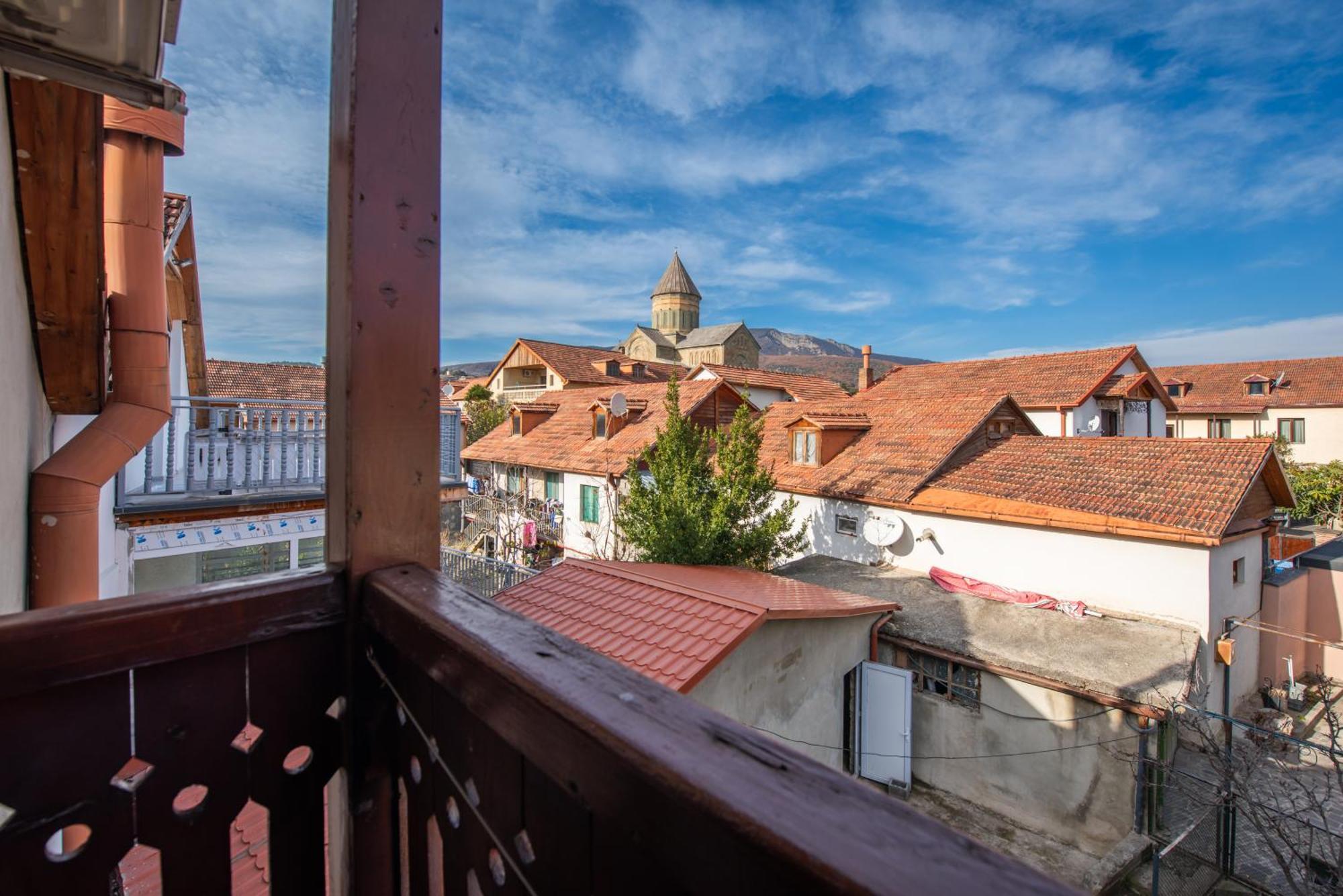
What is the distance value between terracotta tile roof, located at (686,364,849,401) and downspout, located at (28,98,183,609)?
2341 centimetres

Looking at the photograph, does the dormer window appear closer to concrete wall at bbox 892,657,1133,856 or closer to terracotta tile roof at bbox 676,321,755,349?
concrete wall at bbox 892,657,1133,856

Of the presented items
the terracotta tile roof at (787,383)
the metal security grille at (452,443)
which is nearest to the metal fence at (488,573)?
the metal security grille at (452,443)

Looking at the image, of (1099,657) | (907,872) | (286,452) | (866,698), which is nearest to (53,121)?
(907,872)

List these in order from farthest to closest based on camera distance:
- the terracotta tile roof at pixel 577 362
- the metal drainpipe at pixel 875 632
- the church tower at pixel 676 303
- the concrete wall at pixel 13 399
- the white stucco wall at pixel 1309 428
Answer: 1. the church tower at pixel 676 303
2. the terracotta tile roof at pixel 577 362
3. the white stucco wall at pixel 1309 428
4. the metal drainpipe at pixel 875 632
5. the concrete wall at pixel 13 399

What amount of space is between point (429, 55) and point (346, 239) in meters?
0.39

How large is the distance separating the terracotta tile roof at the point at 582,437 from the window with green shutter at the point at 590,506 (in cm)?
52

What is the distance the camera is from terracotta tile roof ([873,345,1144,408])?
64.2 ft

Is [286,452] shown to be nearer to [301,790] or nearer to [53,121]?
[53,121]

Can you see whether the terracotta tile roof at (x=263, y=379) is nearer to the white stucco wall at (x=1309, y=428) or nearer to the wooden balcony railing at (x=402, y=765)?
the wooden balcony railing at (x=402, y=765)

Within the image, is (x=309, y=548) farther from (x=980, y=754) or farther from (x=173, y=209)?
(x=980, y=754)

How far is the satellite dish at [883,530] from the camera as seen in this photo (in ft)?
39.8

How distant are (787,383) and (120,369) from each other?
26403 millimetres

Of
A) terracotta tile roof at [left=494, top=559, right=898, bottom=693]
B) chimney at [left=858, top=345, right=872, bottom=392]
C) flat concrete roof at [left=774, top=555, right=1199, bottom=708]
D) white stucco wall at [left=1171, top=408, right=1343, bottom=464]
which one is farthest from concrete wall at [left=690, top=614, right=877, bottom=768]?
white stucco wall at [left=1171, top=408, right=1343, bottom=464]

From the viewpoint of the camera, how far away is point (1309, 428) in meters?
28.9
